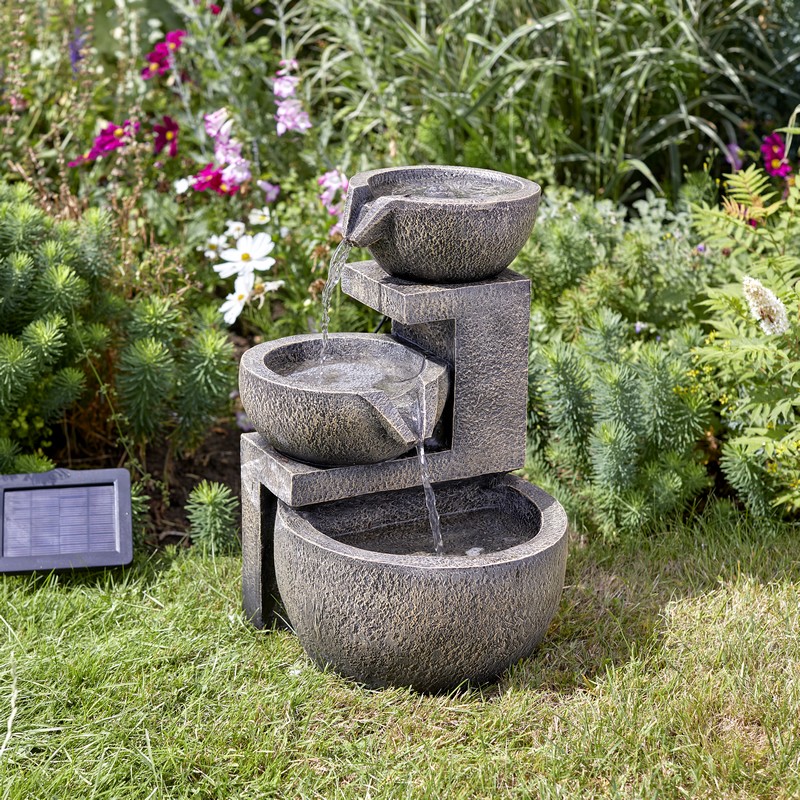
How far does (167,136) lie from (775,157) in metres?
2.43

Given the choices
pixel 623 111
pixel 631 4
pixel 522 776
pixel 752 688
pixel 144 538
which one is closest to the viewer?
pixel 522 776

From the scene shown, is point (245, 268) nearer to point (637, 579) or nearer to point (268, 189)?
point (268, 189)

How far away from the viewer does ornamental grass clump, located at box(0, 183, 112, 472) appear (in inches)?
126

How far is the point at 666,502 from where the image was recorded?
10.7 ft

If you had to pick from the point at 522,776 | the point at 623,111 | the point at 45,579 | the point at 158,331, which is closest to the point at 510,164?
the point at 623,111

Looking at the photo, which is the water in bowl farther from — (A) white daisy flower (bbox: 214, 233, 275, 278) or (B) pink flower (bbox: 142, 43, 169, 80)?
(B) pink flower (bbox: 142, 43, 169, 80)

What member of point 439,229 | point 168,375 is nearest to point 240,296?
point 168,375

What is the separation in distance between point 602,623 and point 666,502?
0.54 meters

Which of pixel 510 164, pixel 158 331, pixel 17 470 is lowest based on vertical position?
pixel 17 470

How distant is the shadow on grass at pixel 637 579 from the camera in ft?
8.88

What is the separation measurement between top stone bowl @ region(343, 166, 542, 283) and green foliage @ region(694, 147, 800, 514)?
0.67 m

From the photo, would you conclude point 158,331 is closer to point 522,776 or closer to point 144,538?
point 144,538

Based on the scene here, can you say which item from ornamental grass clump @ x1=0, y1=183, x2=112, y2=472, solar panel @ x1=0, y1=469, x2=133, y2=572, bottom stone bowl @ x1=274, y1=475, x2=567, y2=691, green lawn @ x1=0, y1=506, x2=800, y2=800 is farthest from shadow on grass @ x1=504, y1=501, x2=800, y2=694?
ornamental grass clump @ x1=0, y1=183, x2=112, y2=472

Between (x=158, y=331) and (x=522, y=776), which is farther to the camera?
(x=158, y=331)
